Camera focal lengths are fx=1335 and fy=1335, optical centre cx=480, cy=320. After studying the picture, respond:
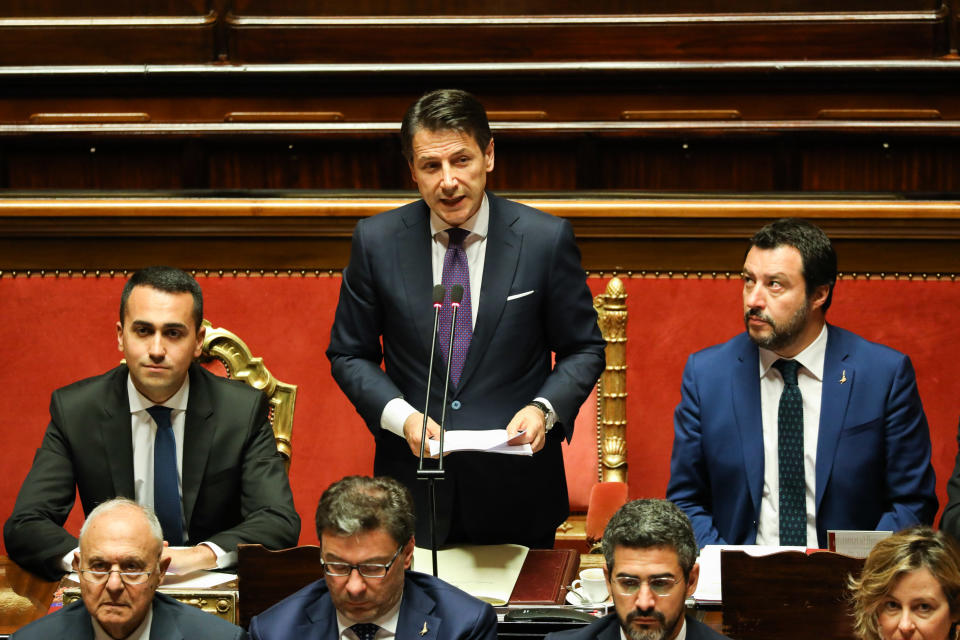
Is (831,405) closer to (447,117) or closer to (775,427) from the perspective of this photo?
(775,427)

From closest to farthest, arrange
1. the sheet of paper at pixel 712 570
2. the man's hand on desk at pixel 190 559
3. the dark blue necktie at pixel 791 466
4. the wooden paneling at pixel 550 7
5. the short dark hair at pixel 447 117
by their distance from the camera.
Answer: the sheet of paper at pixel 712 570 < the man's hand on desk at pixel 190 559 < the short dark hair at pixel 447 117 < the dark blue necktie at pixel 791 466 < the wooden paneling at pixel 550 7

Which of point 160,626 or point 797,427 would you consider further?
point 797,427

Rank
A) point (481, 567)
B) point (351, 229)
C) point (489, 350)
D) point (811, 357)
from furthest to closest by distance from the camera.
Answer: point (351, 229)
point (811, 357)
point (489, 350)
point (481, 567)

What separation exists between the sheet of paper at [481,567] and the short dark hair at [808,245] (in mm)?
657

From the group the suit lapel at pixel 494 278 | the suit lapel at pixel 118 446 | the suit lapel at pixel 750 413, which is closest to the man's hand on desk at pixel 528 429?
the suit lapel at pixel 494 278

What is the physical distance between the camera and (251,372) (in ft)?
7.97

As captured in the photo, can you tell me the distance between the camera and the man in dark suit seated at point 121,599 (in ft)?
5.51

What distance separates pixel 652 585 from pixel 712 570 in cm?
29

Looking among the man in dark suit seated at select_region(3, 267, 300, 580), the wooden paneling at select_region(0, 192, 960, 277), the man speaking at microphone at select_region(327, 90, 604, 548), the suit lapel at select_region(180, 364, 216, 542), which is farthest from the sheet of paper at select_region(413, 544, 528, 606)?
the wooden paneling at select_region(0, 192, 960, 277)

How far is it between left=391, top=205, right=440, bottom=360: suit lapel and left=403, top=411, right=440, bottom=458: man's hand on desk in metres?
0.19

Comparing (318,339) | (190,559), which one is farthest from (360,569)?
(318,339)

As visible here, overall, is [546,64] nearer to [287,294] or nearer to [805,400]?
[287,294]

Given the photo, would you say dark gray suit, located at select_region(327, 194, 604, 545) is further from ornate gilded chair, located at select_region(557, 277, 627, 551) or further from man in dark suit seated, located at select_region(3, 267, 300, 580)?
ornate gilded chair, located at select_region(557, 277, 627, 551)

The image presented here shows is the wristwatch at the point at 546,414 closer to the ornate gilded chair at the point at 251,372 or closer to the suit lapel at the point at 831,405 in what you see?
the suit lapel at the point at 831,405
